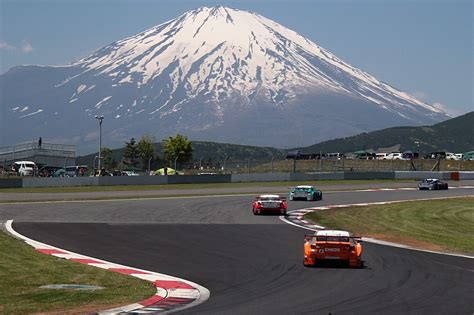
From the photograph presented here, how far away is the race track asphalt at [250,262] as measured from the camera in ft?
51.0

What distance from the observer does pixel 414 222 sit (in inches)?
1575

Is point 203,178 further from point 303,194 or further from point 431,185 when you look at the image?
point 303,194

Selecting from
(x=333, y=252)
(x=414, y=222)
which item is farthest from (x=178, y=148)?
(x=333, y=252)

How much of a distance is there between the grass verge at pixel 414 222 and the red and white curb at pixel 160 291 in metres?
11.5

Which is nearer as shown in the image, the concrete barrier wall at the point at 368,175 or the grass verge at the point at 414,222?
the grass verge at the point at 414,222

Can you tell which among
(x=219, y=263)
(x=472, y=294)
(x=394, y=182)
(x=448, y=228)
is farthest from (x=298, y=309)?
(x=394, y=182)

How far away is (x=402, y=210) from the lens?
46.6 m

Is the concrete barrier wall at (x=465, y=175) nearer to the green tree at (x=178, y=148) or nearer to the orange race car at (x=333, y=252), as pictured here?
the green tree at (x=178, y=148)

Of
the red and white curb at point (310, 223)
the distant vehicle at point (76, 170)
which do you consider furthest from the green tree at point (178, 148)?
the red and white curb at point (310, 223)

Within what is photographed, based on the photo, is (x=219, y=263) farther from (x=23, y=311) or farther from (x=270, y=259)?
(x=23, y=311)

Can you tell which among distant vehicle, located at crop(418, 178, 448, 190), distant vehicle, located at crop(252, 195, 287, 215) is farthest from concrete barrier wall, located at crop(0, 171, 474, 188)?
distant vehicle, located at crop(252, 195, 287, 215)

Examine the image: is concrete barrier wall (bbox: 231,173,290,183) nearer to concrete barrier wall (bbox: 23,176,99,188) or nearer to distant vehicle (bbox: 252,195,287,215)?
concrete barrier wall (bbox: 23,176,99,188)

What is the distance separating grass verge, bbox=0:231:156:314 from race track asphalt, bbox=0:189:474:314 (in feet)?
5.09

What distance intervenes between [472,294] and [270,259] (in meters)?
7.04
